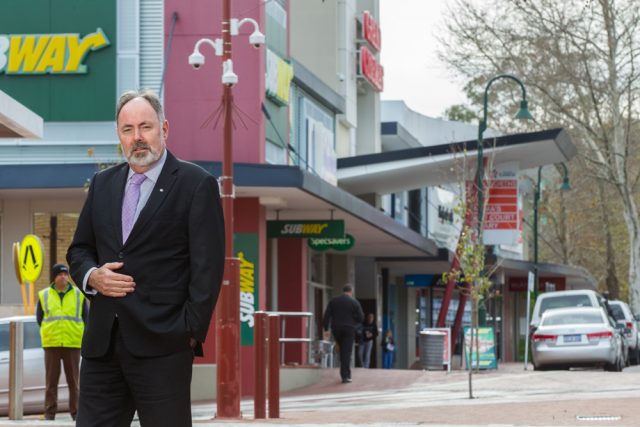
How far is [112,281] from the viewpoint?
6082 mm

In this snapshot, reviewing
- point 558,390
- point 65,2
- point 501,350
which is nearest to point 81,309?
point 558,390

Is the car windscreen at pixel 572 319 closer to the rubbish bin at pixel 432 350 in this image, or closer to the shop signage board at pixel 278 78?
the rubbish bin at pixel 432 350

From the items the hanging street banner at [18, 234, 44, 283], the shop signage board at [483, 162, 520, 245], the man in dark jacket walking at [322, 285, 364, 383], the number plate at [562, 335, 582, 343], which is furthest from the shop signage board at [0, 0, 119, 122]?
the shop signage board at [483, 162, 520, 245]

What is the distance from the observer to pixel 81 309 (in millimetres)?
17844

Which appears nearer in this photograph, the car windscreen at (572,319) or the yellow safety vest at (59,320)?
the yellow safety vest at (59,320)

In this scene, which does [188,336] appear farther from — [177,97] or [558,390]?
[177,97]

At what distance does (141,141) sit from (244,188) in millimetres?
20219

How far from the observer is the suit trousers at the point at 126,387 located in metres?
6.06

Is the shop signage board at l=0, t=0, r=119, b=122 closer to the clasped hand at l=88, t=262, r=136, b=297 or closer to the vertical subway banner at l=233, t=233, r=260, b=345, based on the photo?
the vertical subway banner at l=233, t=233, r=260, b=345

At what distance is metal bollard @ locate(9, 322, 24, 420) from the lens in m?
16.6

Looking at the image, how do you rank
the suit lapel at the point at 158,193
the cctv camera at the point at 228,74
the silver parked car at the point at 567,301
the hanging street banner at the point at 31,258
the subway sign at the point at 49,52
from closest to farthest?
the suit lapel at the point at 158,193, the cctv camera at the point at 228,74, the hanging street banner at the point at 31,258, the subway sign at the point at 49,52, the silver parked car at the point at 567,301

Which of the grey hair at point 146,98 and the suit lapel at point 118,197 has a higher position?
the grey hair at point 146,98

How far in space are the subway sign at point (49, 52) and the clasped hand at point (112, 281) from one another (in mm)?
21246

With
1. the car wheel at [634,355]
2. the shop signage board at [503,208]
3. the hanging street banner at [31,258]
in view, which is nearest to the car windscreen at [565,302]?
the shop signage board at [503,208]
